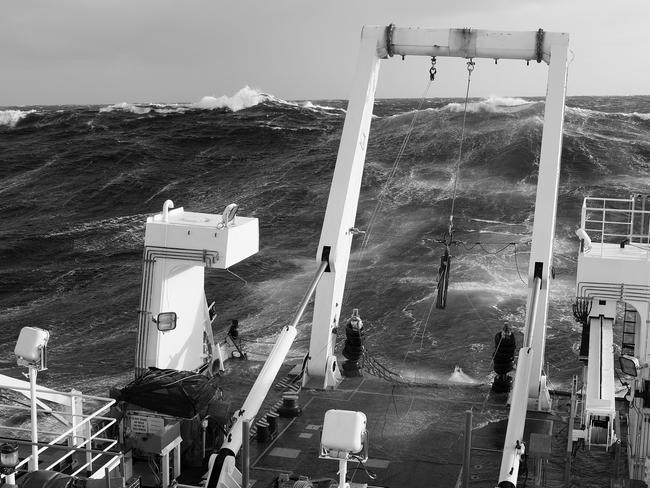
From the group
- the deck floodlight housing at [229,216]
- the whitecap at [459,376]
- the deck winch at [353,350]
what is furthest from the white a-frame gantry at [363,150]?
the whitecap at [459,376]

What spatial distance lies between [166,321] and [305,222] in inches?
1089

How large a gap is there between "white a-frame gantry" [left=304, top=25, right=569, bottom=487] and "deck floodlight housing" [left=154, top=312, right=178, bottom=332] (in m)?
3.17

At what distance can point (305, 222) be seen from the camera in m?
45.0

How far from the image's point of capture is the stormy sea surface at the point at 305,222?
95.0ft

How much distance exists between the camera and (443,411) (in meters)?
17.4

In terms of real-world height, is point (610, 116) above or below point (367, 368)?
above

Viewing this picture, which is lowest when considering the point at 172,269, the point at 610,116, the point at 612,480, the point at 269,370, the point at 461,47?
the point at 612,480

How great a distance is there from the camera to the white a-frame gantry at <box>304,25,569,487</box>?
56.6ft

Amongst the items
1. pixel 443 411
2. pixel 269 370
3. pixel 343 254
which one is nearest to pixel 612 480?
pixel 443 411

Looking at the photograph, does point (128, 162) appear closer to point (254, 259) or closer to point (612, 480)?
point (254, 259)

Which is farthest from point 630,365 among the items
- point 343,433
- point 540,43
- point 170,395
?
point 540,43

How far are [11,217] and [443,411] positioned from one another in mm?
39424

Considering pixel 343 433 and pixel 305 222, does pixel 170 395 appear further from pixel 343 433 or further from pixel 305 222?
pixel 305 222

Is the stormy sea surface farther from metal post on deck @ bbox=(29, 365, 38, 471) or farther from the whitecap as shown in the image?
metal post on deck @ bbox=(29, 365, 38, 471)
